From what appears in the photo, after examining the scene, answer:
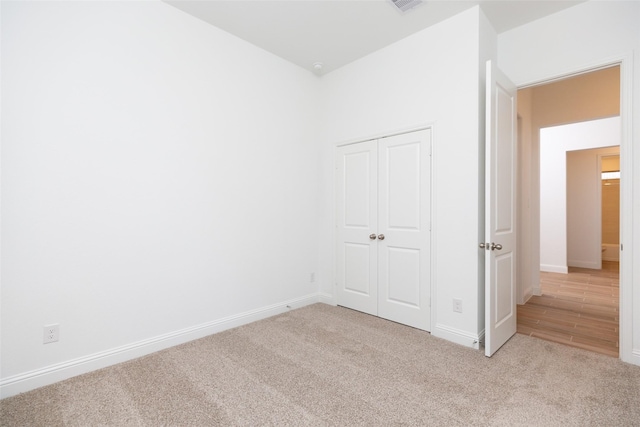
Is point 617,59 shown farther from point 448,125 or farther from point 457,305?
point 457,305

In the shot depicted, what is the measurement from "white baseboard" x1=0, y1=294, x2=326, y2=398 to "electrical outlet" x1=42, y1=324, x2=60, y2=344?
0.61 feet

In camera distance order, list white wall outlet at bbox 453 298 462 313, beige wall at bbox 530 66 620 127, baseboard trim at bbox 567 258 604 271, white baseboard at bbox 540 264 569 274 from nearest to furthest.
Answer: white wall outlet at bbox 453 298 462 313, beige wall at bbox 530 66 620 127, white baseboard at bbox 540 264 569 274, baseboard trim at bbox 567 258 604 271

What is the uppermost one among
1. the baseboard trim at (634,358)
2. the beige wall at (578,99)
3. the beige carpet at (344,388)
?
the beige wall at (578,99)

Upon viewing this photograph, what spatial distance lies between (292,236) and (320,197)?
687 mm

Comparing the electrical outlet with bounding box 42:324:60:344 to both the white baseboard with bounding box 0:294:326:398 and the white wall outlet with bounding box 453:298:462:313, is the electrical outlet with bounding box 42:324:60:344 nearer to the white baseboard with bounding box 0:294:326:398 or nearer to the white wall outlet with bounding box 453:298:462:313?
the white baseboard with bounding box 0:294:326:398

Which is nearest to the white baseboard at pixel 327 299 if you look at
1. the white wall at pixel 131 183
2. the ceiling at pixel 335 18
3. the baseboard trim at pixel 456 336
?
the white wall at pixel 131 183

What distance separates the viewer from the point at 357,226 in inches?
145

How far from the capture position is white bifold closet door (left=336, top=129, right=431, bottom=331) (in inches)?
121

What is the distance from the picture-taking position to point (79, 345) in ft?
7.30

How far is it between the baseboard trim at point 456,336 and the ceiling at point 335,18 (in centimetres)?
293

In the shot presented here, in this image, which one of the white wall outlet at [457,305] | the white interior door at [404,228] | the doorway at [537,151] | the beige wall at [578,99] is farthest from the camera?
the beige wall at [578,99]

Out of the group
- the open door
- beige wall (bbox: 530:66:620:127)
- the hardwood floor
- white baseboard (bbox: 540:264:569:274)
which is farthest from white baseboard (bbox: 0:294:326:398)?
white baseboard (bbox: 540:264:569:274)

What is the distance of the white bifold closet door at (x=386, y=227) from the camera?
3.08 m

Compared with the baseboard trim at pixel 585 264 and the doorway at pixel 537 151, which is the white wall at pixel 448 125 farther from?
the baseboard trim at pixel 585 264
